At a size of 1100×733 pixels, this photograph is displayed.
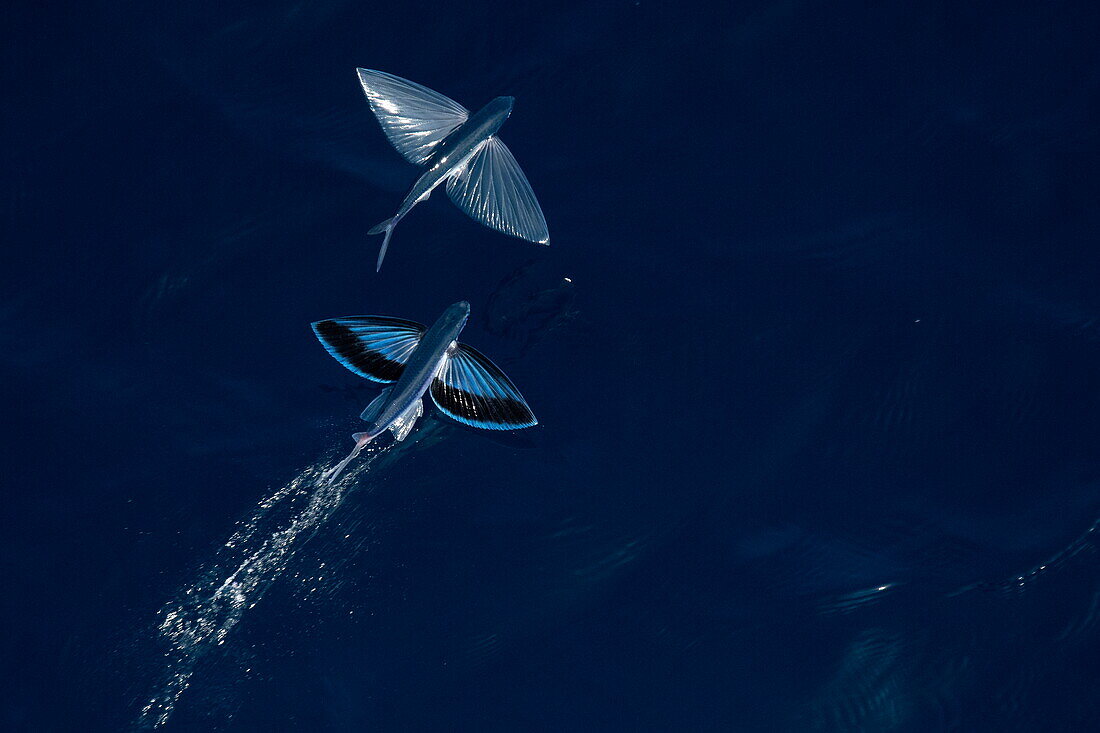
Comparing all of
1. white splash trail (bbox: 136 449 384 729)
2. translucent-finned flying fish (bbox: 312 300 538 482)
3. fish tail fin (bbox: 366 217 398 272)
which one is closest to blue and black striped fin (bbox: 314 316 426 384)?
translucent-finned flying fish (bbox: 312 300 538 482)

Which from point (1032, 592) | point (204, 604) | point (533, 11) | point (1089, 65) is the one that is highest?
point (533, 11)

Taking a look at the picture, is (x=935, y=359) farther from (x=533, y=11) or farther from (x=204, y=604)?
(x=204, y=604)

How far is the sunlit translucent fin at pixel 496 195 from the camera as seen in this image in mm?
3346

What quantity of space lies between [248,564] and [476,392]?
4.38ft

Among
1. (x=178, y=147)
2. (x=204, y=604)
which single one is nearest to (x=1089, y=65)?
(x=178, y=147)

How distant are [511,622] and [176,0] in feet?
10.1

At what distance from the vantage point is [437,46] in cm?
361

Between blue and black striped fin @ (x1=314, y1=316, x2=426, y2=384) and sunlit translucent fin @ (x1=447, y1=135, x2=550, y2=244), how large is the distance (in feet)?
1.92

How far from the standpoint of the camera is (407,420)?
3217mm

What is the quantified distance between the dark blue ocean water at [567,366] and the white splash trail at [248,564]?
0.01 m

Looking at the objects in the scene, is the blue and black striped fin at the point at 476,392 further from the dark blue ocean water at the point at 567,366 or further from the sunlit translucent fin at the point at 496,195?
the sunlit translucent fin at the point at 496,195

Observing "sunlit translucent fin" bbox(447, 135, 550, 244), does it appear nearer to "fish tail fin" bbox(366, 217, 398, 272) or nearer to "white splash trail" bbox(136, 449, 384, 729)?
"fish tail fin" bbox(366, 217, 398, 272)

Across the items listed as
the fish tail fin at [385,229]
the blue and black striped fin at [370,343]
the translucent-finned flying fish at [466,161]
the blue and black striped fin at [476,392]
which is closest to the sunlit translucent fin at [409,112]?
the translucent-finned flying fish at [466,161]

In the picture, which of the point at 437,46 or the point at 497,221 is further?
the point at 437,46
